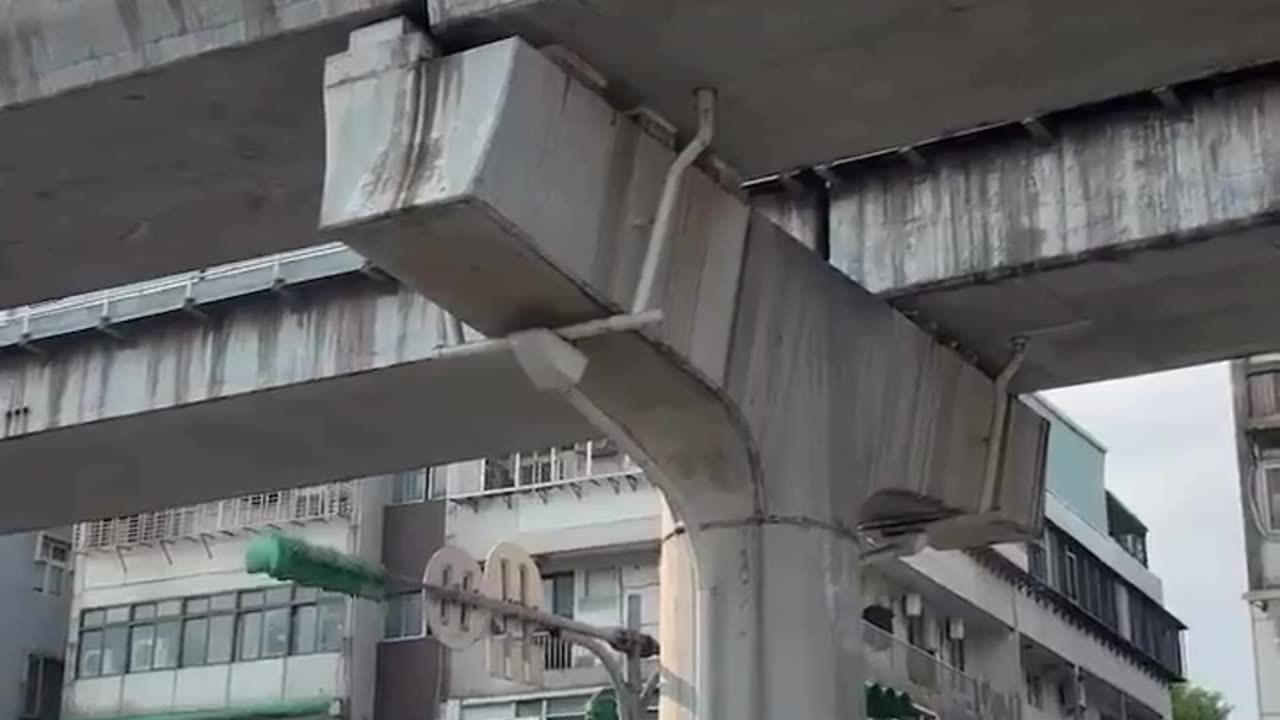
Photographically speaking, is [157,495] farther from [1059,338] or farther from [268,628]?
[268,628]

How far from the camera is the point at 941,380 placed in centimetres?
1260

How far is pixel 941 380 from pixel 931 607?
2250cm

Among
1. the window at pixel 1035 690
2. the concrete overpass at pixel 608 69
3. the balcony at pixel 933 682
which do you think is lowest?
the concrete overpass at pixel 608 69

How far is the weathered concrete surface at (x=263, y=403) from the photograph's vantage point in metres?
14.7

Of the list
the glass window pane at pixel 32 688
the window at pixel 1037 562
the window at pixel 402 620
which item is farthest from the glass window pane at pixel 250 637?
the window at pixel 1037 562

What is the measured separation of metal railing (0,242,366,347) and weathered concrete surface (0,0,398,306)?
3.39m

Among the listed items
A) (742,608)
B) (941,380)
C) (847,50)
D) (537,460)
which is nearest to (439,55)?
(847,50)

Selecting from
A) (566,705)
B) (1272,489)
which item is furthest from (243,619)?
(1272,489)

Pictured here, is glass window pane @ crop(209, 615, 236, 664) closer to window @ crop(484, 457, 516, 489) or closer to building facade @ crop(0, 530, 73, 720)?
window @ crop(484, 457, 516, 489)

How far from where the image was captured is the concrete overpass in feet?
29.2

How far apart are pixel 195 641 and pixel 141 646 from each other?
57.3 inches

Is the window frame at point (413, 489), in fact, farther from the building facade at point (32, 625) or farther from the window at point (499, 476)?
the building facade at point (32, 625)

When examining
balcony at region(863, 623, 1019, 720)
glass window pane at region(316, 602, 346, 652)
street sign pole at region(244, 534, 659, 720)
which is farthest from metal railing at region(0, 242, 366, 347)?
glass window pane at region(316, 602, 346, 652)

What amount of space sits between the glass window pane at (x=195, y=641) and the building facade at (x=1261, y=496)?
18329mm
